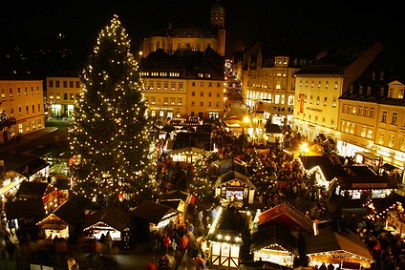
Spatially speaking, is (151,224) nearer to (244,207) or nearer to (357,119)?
(244,207)

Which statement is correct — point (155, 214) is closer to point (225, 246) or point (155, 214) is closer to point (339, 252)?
point (225, 246)

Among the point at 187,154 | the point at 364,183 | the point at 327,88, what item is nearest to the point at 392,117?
the point at 364,183

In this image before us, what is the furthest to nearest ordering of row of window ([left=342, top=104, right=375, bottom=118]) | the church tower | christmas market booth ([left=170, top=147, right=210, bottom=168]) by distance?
the church tower, row of window ([left=342, top=104, right=375, bottom=118]), christmas market booth ([left=170, top=147, right=210, bottom=168])

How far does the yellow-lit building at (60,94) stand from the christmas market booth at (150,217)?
47.5 m

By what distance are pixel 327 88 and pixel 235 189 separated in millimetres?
24603

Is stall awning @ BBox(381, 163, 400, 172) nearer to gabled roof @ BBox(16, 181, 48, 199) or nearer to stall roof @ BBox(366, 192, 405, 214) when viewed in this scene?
stall roof @ BBox(366, 192, 405, 214)

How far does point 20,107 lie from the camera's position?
147ft

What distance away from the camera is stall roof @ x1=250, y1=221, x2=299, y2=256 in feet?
48.2

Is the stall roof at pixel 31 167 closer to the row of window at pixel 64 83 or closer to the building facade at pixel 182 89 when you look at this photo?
→ the building facade at pixel 182 89

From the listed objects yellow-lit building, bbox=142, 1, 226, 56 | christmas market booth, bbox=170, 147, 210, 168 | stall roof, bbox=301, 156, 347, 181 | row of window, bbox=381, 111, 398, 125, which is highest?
yellow-lit building, bbox=142, 1, 226, 56

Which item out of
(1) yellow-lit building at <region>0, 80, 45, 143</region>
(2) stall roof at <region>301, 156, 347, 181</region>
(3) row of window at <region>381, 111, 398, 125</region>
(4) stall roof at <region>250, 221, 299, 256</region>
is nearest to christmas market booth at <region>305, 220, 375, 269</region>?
(4) stall roof at <region>250, 221, 299, 256</region>

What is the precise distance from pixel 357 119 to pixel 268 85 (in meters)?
26.6

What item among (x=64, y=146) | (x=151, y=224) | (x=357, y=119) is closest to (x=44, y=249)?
(x=151, y=224)

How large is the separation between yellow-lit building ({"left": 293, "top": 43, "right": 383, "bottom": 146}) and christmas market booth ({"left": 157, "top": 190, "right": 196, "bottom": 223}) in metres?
22.6
